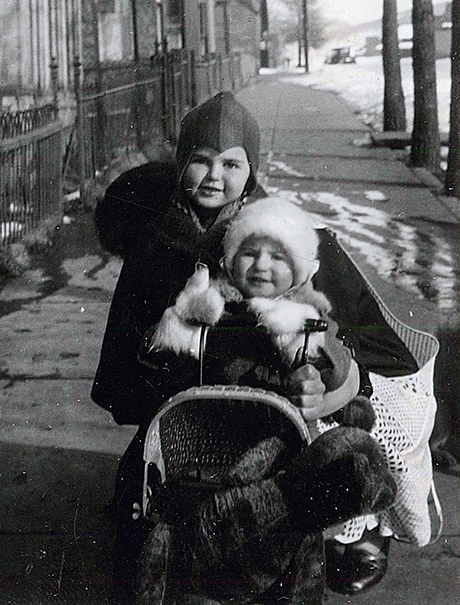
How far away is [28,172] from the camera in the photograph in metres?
5.60

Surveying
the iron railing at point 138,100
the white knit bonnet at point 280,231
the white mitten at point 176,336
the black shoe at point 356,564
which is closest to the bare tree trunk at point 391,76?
the iron railing at point 138,100

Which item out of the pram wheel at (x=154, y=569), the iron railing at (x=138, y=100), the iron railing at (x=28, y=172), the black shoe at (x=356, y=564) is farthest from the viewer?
the iron railing at (x=28, y=172)

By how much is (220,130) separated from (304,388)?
0.78m

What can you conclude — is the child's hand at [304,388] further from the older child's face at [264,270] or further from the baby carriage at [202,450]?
the older child's face at [264,270]

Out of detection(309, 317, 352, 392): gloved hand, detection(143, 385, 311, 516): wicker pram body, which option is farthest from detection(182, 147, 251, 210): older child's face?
detection(143, 385, 311, 516): wicker pram body

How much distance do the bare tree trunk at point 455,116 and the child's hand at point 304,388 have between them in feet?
4.57

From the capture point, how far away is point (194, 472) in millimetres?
2127

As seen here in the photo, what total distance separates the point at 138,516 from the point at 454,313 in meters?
2.12

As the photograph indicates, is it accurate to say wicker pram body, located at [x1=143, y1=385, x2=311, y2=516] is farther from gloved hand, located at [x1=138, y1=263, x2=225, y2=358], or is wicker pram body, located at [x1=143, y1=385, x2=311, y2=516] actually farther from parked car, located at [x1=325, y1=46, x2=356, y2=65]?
parked car, located at [x1=325, y1=46, x2=356, y2=65]

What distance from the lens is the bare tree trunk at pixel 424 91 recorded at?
3166 millimetres

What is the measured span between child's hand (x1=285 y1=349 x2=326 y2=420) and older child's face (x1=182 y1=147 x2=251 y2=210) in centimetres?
60

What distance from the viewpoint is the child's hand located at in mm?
2062

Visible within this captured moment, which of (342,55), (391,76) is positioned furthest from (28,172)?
(342,55)

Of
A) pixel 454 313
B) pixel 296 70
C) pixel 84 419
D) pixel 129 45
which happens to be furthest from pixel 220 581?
pixel 129 45
